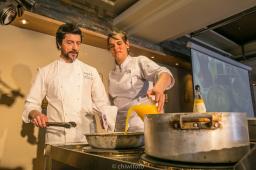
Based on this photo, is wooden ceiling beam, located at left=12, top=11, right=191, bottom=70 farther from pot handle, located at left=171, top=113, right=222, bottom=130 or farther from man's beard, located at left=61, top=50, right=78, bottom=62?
pot handle, located at left=171, top=113, right=222, bottom=130

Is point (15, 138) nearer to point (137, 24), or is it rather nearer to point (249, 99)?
point (137, 24)

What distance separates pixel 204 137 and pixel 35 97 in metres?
1.16

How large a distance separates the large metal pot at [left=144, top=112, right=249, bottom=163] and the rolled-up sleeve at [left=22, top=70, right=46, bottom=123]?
1.01m

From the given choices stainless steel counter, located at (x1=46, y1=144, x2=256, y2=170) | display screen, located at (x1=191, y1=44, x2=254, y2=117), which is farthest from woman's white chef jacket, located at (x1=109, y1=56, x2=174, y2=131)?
display screen, located at (x1=191, y1=44, x2=254, y2=117)

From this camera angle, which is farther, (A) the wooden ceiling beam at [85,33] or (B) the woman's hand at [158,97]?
(A) the wooden ceiling beam at [85,33]

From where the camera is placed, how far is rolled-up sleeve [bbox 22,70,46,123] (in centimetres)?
125

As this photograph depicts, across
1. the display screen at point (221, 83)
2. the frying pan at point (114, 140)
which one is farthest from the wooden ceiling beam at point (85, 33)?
the frying pan at point (114, 140)

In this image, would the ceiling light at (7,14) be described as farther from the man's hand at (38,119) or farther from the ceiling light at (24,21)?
the man's hand at (38,119)

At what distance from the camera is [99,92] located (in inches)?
59.9

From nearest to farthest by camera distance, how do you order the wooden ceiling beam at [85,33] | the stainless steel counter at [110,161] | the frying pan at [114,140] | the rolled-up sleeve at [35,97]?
1. the stainless steel counter at [110,161]
2. the frying pan at [114,140]
3. the rolled-up sleeve at [35,97]
4. the wooden ceiling beam at [85,33]

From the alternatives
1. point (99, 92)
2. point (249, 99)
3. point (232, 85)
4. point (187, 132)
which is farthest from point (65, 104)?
point (249, 99)

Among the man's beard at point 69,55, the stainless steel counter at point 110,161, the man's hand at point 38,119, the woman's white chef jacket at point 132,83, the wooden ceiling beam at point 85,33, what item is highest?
the wooden ceiling beam at point 85,33

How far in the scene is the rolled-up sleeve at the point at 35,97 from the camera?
1255 mm

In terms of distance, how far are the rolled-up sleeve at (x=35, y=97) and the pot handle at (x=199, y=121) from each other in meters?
1.04
